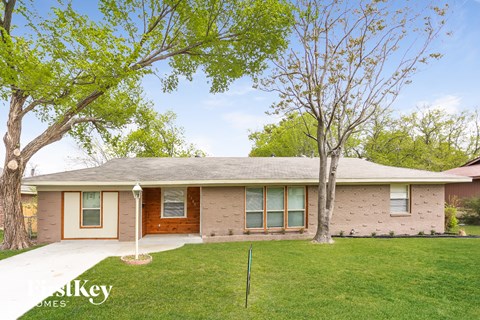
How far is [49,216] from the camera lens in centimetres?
1051

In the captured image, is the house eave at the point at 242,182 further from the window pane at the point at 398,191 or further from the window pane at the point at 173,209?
the window pane at the point at 173,209

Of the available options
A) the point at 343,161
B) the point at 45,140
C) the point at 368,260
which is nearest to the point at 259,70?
the point at 343,161

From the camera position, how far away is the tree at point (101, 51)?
28.7 feet

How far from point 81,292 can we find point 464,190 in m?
23.3

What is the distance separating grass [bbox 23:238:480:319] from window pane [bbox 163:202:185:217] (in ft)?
10.5

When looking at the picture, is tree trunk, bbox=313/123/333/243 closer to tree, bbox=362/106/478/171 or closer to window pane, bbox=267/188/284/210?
window pane, bbox=267/188/284/210

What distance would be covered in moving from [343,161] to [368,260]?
A: 26.4ft

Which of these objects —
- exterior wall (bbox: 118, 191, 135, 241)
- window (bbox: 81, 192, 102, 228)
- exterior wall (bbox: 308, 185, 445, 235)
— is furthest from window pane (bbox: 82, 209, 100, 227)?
exterior wall (bbox: 308, 185, 445, 235)

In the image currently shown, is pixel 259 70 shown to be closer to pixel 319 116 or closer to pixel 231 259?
pixel 319 116

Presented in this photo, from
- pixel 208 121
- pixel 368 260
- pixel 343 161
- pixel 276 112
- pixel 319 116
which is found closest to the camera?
pixel 368 260

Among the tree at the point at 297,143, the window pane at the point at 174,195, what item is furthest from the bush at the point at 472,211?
the tree at the point at 297,143

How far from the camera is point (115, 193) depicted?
10.9 meters

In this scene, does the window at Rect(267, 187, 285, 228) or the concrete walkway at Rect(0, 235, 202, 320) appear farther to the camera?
the window at Rect(267, 187, 285, 228)

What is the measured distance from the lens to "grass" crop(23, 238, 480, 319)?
4.75 m
